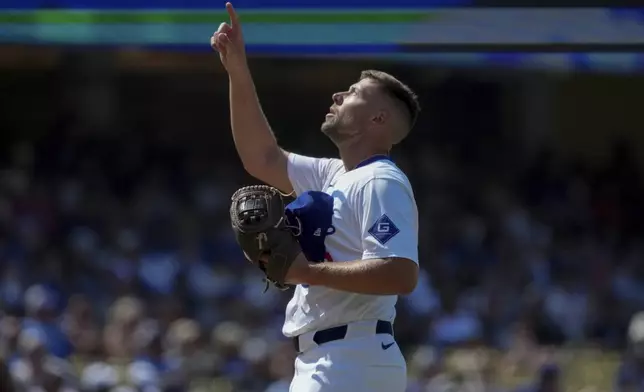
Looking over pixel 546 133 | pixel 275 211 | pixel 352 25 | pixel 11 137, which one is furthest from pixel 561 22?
pixel 11 137

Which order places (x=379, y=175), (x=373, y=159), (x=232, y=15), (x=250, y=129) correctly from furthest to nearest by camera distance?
(x=250, y=129), (x=232, y=15), (x=373, y=159), (x=379, y=175)

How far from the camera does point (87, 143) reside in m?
11.2

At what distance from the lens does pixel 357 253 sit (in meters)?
3.25

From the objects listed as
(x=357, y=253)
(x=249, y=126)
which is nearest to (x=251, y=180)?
(x=249, y=126)

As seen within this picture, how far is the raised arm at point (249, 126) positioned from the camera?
365cm

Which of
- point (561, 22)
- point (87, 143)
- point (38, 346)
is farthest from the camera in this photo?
point (87, 143)

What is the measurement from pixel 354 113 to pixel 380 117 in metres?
0.07

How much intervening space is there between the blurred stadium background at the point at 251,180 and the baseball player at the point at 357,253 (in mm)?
1244

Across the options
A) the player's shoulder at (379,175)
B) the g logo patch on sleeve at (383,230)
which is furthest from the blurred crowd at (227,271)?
the g logo patch on sleeve at (383,230)

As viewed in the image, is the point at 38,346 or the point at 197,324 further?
the point at 197,324

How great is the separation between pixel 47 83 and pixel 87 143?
7.01 feet

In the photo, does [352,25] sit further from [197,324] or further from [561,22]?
[197,324]

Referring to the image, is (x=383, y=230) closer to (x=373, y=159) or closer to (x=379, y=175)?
(x=379, y=175)

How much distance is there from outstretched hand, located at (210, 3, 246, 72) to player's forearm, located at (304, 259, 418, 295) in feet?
2.85
